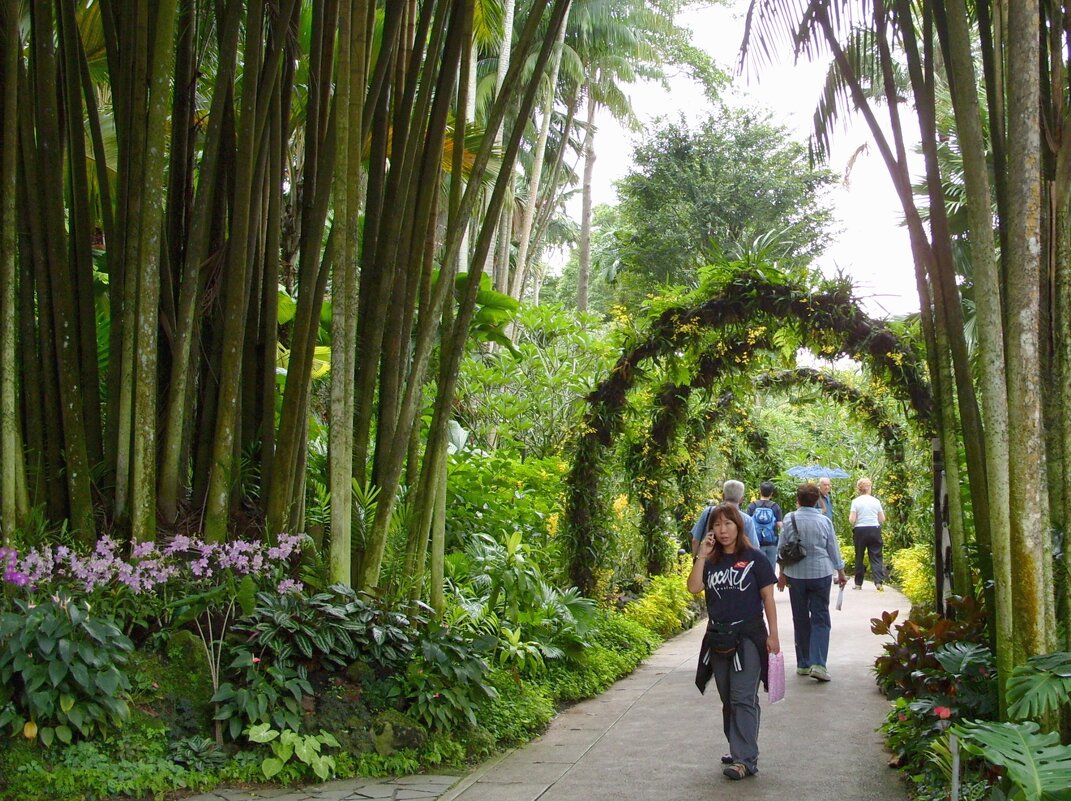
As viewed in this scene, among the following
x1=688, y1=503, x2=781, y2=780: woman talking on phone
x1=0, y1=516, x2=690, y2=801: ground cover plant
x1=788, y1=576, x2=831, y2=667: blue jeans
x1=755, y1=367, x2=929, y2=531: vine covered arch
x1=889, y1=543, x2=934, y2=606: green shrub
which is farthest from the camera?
x1=755, y1=367, x2=929, y2=531: vine covered arch

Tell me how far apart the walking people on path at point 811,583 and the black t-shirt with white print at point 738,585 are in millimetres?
2450

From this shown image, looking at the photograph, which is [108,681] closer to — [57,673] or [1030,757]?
[57,673]

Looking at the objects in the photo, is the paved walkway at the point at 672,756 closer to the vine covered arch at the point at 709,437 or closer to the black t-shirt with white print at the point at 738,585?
the black t-shirt with white print at the point at 738,585

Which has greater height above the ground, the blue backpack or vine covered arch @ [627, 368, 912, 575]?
vine covered arch @ [627, 368, 912, 575]

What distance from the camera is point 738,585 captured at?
544 cm

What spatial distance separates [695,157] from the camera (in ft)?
83.5

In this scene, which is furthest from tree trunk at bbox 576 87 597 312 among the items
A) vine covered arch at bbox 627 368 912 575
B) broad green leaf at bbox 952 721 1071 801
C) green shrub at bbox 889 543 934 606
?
broad green leaf at bbox 952 721 1071 801

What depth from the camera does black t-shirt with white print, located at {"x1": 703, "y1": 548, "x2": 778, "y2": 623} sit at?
542 centimetres

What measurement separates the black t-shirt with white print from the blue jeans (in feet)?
8.43

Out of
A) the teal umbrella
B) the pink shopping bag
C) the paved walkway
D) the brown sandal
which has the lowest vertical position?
the paved walkway

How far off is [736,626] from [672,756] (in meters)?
0.83

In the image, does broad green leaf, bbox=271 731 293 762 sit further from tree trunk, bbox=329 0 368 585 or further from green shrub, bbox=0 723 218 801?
tree trunk, bbox=329 0 368 585

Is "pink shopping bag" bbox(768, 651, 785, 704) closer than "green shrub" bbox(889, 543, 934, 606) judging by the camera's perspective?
Yes

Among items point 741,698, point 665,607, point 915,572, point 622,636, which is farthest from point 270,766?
point 915,572
